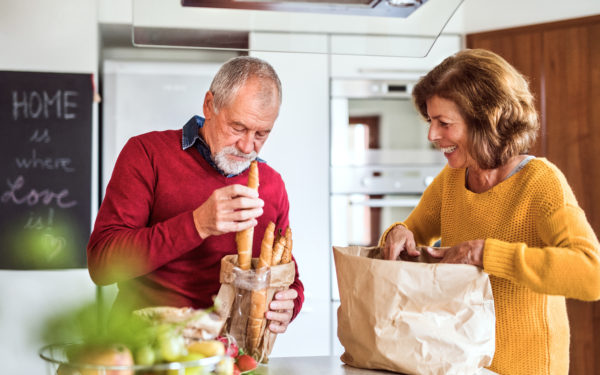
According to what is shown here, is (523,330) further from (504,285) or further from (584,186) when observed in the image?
(584,186)

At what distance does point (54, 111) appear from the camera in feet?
7.99

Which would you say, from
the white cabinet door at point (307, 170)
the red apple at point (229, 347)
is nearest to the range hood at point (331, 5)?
the red apple at point (229, 347)

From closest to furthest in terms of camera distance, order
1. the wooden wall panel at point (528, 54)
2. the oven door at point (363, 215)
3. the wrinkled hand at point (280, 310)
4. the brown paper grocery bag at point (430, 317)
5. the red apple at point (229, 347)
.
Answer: the red apple at point (229, 347)
the brown paper grocery bag at point (430, 317)
the wrinkled hand at point (280, 310)
the wooden wall panel at point (528, 54)
the oven door at point (363, 215)

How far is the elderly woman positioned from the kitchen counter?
0.17 meters

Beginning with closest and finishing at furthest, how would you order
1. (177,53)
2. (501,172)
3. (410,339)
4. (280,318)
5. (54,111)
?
(410,339)
(280,318)
(501,172)
(54,111)
(177,53)

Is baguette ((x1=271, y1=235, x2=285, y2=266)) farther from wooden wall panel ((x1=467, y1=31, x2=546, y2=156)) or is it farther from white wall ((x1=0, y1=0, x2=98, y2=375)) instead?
wooden wall panel ((x1=467, y1=31, x2=546, y2=156))

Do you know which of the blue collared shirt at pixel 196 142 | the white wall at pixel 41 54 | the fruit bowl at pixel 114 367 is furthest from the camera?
the white wall at pixel 41 54

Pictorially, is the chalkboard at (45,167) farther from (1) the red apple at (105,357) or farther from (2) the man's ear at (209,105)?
(1) the red apple at (105,357)

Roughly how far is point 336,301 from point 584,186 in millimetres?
1168

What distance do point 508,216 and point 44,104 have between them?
1.96 meters

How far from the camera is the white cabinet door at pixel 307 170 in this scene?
2590 mm

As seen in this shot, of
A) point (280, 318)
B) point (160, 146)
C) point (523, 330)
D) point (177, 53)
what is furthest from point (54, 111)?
point (523, 330)

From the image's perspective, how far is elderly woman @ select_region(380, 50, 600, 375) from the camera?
3.50 ft

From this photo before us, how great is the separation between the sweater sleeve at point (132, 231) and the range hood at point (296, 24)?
0.32 metres
